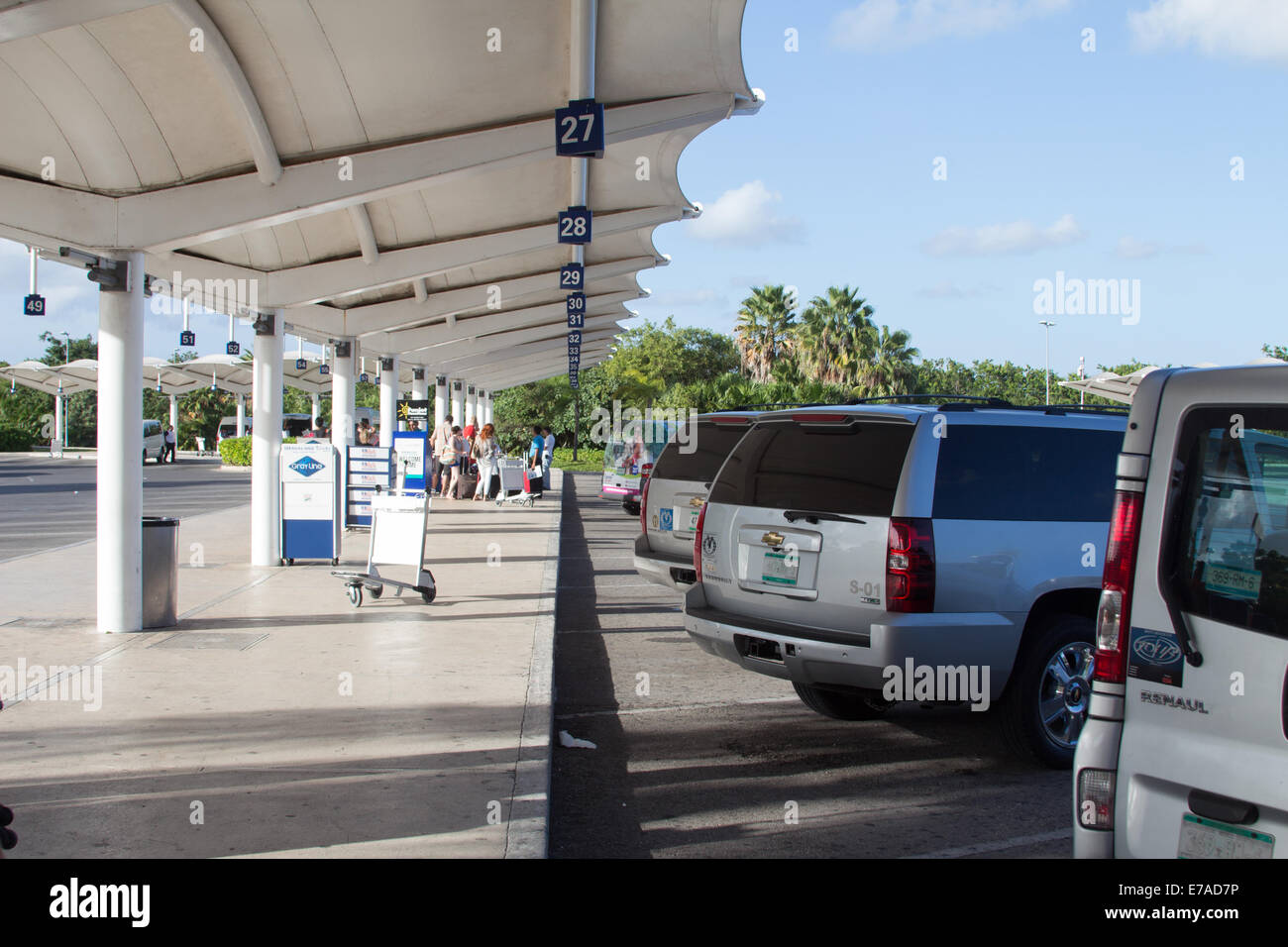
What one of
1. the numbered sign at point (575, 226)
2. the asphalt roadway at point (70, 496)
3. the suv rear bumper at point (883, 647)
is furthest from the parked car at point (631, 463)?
the suv rear bumper at point (883, 647)

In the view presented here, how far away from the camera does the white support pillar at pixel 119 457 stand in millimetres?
9758

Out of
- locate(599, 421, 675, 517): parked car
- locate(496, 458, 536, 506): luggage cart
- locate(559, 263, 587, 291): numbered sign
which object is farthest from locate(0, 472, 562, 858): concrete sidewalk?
locate(496, 458, 536, 506): luggage cart

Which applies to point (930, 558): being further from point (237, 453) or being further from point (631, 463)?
point (237, 453)

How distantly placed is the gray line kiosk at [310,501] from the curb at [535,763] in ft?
14.0

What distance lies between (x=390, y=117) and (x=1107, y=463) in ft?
23.3

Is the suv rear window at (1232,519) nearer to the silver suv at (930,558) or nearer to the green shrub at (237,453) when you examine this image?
the silver suv at (930,558)

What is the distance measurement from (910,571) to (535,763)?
2.24 meters

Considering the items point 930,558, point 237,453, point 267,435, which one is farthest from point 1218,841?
point 237,453

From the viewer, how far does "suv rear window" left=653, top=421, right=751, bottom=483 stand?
11453 millimetres

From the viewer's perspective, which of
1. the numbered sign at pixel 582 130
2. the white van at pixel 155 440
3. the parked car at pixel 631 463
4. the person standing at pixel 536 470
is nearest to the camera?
the numbered sign at pixel 582 130

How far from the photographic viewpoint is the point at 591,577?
1591 cm

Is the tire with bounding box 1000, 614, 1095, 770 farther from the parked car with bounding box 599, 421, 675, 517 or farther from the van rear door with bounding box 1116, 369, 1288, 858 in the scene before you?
the parked car with bounding box 599, 421, 675, 517

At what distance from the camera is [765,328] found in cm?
7756
